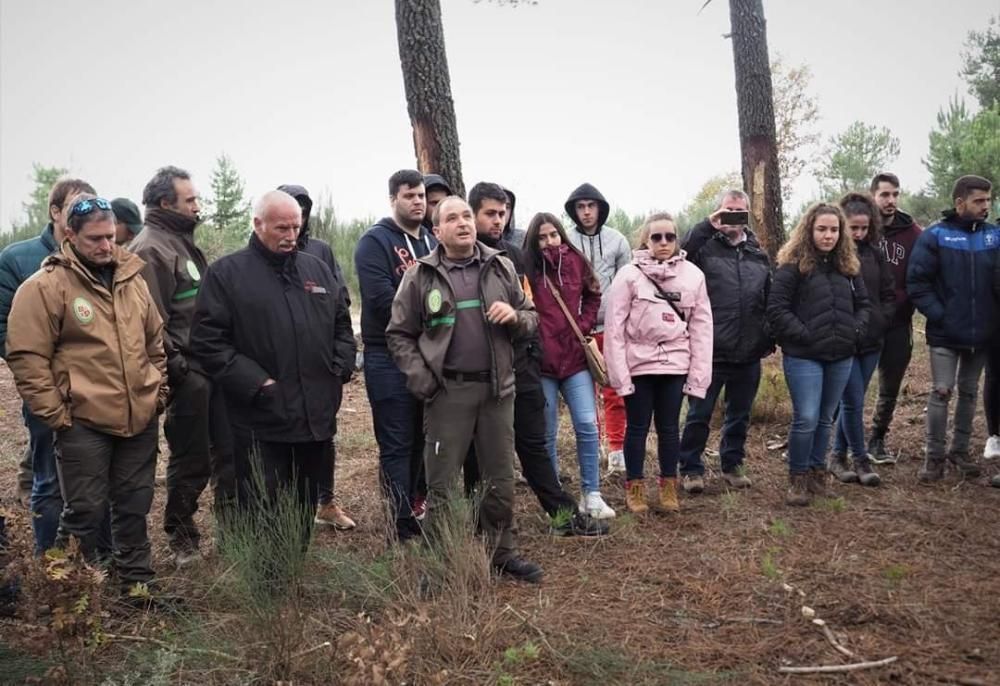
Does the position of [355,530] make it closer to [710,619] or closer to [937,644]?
[710,619]

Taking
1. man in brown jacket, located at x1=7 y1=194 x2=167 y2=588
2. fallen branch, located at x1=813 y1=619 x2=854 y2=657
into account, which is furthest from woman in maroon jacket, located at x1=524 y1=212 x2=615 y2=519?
man in brown jacket, located at x1=7 y1=194 x2=167 y2=588

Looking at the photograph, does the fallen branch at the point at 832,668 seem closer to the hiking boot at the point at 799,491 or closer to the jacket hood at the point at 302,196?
the hiking boot at the point at 799,491

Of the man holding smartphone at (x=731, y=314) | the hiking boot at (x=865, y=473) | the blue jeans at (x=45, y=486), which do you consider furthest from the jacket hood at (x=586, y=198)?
the blue jeans at (x=45, y=486)

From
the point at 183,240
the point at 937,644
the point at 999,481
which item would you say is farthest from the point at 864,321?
the point at 183,240

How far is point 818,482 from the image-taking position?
233 inches

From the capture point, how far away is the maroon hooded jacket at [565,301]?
18.1 ft

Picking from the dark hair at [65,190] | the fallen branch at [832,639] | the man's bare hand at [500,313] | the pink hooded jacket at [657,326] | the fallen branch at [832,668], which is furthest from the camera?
the pink hooded jacket at [657,326]

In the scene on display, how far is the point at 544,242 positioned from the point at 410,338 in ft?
4.55

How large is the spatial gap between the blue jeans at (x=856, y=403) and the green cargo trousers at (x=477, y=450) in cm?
297

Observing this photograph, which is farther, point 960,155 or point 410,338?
point 960,155

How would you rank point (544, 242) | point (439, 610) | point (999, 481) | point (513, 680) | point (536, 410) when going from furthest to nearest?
point (999, 481) → point (544, 242) → point (536, 410) → point (439, 610) → point (513, 680)

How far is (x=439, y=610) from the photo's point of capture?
3.86m

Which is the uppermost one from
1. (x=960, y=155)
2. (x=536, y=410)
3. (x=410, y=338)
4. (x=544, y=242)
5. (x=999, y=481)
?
(x=960, y=155)

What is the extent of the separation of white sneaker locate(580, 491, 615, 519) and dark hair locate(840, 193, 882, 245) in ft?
9.18
